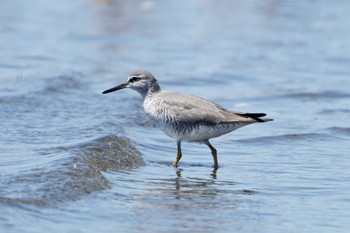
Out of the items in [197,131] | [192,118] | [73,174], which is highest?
[192,118]

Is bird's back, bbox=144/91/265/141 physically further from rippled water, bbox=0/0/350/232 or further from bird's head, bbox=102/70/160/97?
rippled water, bbox=0/0/350/232

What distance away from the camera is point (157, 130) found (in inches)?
428

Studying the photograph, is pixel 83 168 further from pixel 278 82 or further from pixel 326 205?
pixel 278 82

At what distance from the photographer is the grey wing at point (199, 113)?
8641mm

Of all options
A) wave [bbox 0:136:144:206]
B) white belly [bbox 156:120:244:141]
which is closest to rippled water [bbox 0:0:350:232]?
wave [bbox 0:136:144:206]

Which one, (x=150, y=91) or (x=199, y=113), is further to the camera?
(x=150, y=91)

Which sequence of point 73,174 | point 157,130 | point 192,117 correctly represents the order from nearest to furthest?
point 73,174, point 192,117, point 157,130

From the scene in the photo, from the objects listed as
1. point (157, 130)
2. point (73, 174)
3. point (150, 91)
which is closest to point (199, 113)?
point (150, 91)

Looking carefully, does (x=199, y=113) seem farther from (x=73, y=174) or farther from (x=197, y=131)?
(x=73, y=174)

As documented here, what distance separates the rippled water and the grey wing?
1.88 feet

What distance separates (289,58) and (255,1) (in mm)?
6363

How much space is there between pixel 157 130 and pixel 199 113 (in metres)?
2.23

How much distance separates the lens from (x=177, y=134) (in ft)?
29.0

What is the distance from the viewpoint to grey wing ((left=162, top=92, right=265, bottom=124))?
864cm
